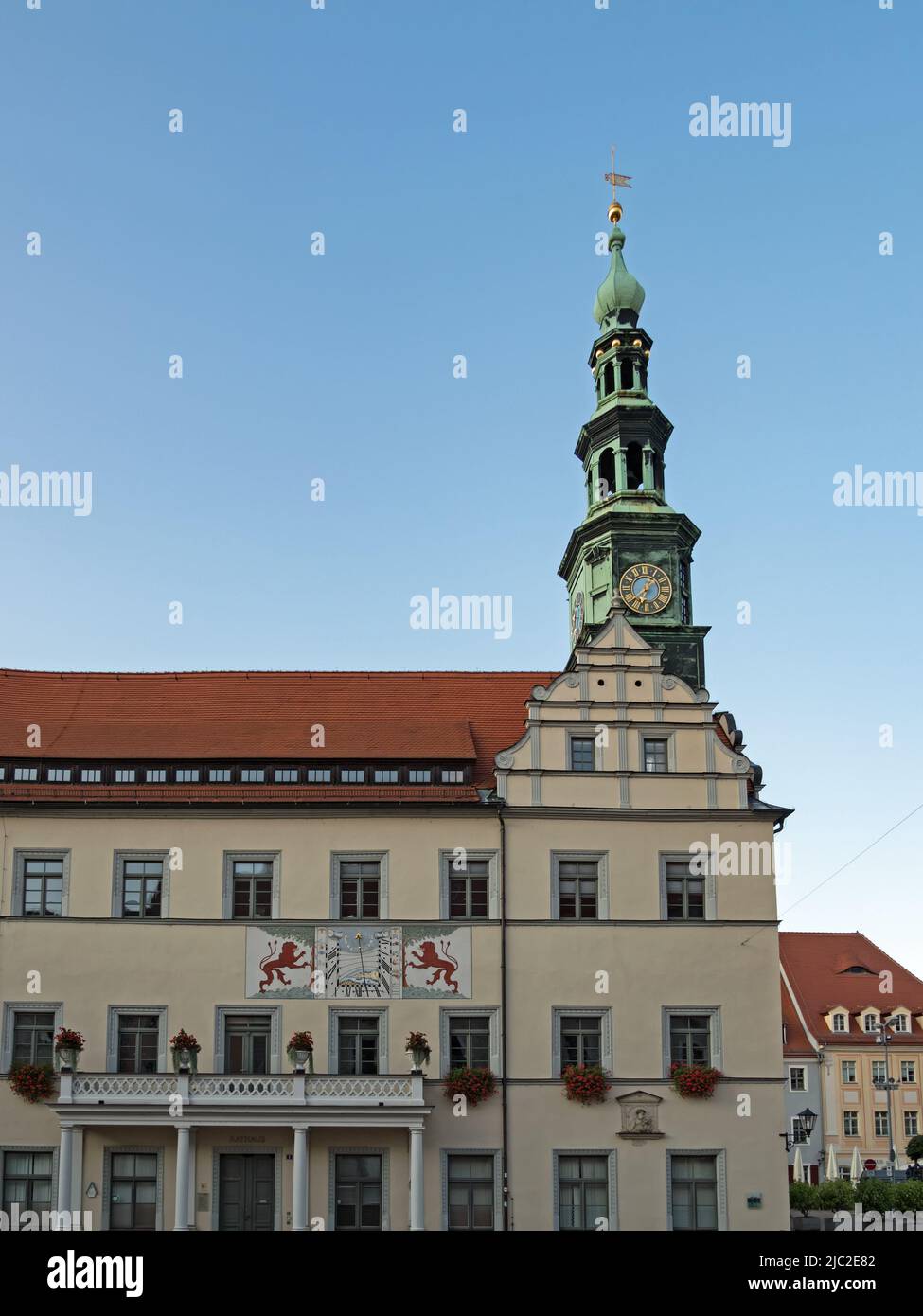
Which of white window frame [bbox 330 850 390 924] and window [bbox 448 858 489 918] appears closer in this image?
white window frame [bbox 330 850 390 924]

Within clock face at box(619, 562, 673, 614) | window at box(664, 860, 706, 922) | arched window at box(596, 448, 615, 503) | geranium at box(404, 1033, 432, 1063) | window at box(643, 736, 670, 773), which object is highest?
arched window at box(596, 448, 615, 503)

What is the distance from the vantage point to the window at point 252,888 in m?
33.9

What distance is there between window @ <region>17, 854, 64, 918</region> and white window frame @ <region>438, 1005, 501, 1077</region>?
9381mm

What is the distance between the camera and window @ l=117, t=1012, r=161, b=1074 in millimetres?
32875

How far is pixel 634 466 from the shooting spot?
150 feet

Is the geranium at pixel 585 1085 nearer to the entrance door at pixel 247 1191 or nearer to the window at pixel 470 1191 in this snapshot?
the window at pixel 470 1191

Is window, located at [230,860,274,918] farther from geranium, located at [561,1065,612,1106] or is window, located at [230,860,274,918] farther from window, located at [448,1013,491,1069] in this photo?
geranium, located at [561,1065,612,1106]

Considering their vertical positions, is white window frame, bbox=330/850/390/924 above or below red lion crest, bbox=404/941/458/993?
above

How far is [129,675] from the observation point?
39.4 metres

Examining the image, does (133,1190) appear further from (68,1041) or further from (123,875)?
(123,875)

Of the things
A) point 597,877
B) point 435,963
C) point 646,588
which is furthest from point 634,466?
point 435,963

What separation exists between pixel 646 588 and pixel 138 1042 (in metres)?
20.0

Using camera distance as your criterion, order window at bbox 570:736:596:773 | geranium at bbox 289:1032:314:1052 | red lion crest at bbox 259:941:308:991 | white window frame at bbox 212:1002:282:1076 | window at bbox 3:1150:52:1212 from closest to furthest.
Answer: geranium at bbox 289:1032:314:1052
window at bbox 3:1150:52:1212
white window frame at bbox 212:1002:282:1076
red lion crest at bbox 259:941:308:991
window at bbox 570:736:596:773

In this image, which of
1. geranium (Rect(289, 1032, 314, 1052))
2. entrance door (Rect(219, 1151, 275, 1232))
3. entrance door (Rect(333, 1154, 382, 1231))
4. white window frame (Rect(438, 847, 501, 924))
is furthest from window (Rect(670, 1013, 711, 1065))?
entrance door (Rect(219, 1151, 275, 1232))
